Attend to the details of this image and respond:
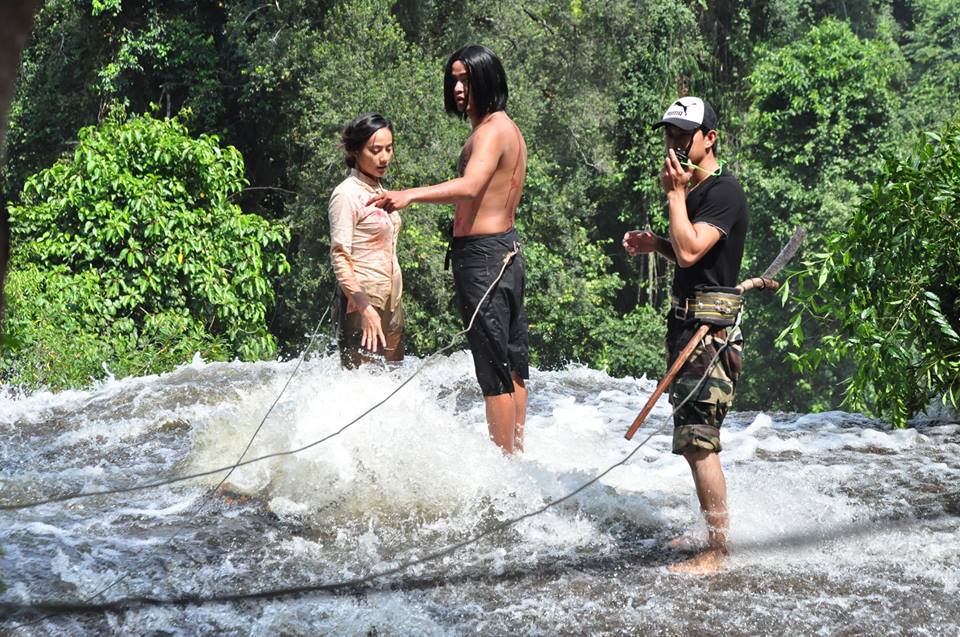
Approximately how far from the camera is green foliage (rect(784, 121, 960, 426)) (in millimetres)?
5828

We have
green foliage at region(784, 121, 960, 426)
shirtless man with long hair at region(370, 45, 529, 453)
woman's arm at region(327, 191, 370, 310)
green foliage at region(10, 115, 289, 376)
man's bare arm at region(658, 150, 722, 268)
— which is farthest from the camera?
green foliage at region(10, 115, 289, 376)

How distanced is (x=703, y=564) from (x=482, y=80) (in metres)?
2.12

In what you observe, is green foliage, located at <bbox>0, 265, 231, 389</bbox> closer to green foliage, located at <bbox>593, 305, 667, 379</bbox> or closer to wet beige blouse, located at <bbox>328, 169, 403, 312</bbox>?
wet beige blouse, located at <bbox>328, 169, 403, 312</bbox>

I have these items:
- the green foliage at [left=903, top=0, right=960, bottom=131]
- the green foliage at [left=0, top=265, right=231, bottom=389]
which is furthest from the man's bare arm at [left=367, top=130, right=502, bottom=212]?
the green foliage at [left=903, top=0, right=960, bottom=131]

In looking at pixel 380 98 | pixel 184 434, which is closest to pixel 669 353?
pixel 184 434

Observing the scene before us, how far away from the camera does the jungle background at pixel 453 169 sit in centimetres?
630

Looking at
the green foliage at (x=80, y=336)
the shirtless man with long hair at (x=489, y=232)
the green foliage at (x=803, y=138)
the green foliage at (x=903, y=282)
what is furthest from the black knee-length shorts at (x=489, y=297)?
the green foliage at (x=803, y=138)

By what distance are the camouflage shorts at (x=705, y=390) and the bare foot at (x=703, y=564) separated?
1.19 feet

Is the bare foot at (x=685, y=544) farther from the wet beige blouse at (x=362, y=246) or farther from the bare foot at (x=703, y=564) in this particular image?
the wet beige blouse at (x=362, y=246)

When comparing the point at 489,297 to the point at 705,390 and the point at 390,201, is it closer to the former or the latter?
the point at 390,201

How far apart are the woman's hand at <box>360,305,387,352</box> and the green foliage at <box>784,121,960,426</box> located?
2.20 meters

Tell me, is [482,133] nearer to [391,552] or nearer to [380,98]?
[391,552]

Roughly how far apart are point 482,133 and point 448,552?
1688mm

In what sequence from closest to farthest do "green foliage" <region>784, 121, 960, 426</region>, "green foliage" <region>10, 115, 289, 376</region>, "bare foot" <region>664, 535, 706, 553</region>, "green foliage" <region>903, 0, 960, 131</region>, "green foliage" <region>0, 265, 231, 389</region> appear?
"bare foot" <region>664, 535, 706, 553</region> < "green foliage" <region>784, 121, 960, 426</region> < "green foliage" <region>0, 265, 231, 389</region> < "green foliage" <region>10, 115, 289, 376</region> < "green foliage" <region>903, 0, 960, 131</region>
